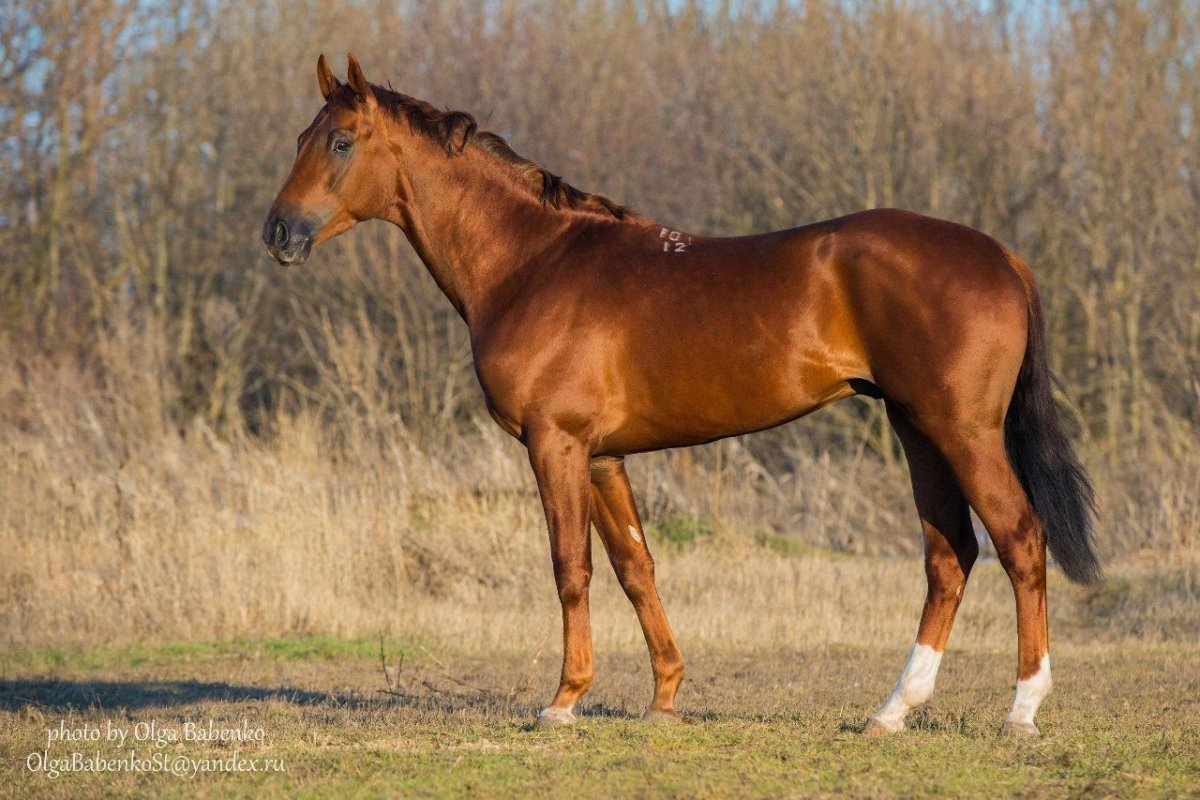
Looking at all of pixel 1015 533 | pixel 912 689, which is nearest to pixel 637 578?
pixel 912 689

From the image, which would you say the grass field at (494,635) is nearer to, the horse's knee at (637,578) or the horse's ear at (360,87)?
the horse's knee at (637,578)

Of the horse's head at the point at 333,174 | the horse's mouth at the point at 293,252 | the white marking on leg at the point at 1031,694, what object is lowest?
the white marking on leg at the point at 1031,694

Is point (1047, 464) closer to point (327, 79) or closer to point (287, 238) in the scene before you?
point (287, 238)

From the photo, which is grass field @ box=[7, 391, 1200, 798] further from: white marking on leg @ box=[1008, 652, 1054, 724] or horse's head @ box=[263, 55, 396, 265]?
horse's head @ box=[263, 55, 396, 265]

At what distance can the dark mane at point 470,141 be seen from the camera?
20.7 ft

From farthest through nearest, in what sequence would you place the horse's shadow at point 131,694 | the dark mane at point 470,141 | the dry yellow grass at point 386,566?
the dry yellow grass at point 386,566, the horse's shadow at point 131,694, the dark mane at point 470,141

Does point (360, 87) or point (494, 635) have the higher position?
point (360, 87)

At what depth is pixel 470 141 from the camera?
253 inches

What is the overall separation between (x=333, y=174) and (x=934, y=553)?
3042mm

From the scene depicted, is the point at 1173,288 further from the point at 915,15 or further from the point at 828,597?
the point at 828,597

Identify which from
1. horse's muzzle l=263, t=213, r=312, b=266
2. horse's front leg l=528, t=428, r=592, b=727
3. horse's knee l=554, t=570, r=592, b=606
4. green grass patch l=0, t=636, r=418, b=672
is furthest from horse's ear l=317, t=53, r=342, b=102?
green grass patch l=0, t=636, r=418, b=672

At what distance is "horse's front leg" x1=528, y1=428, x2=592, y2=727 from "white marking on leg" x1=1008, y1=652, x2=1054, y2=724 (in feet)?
5.61

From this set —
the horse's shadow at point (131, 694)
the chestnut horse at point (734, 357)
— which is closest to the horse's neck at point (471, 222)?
the chestnut horse at point (734, 357)

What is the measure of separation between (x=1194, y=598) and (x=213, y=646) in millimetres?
7177
